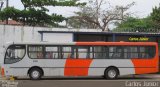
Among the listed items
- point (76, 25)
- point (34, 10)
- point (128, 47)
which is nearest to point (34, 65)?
point (128, 47)

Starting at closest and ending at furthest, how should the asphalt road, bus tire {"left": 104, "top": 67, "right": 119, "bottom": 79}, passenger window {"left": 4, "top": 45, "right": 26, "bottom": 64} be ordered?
the asphalt road → passenger window {"left": 4, "top": 45, "right": 26, "bottom": 64} → bus tire {"left": 104, "top": 67, "right": 119, "bottom": 79}

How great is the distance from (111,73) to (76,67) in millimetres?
2306

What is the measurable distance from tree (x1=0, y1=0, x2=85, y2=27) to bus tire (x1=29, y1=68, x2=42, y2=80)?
1723cm

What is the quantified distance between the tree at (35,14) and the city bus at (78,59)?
1703 cm

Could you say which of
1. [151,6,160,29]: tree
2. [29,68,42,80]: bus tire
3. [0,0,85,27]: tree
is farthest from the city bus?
[151,6,160,29]: tree

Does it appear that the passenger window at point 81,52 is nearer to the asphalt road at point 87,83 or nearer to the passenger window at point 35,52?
the passenger window at point 35,52

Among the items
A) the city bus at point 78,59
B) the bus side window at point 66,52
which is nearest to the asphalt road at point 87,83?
the city bus at point 78,59

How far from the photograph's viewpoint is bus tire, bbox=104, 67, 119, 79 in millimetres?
29597

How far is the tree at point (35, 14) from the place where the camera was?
45.5m

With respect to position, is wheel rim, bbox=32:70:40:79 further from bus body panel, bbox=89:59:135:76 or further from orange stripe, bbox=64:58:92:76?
bus body panel, bbox=89:59:135:76

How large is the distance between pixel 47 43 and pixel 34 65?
157cm

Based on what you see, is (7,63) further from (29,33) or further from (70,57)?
(29,33)

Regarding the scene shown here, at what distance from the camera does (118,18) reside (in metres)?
61.4

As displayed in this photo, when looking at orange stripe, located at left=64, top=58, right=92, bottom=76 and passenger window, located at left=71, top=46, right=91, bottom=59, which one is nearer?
orange stripe, located at left=64, top=58, right=92, bottom=76
